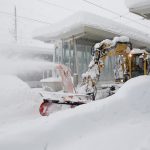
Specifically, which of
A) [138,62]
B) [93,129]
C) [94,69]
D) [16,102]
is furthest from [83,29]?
[93,129]

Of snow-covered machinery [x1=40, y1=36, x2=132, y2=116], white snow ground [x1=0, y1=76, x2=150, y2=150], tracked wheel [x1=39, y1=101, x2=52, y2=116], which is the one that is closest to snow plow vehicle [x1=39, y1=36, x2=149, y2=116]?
snow-covered machinery [x1=40, y1=36, x2=132, y2=116]

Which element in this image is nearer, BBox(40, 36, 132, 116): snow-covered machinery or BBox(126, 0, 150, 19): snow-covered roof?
BBox(126, 0, 150, 19): snow-covered roof

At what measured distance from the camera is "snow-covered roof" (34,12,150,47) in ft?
50.1

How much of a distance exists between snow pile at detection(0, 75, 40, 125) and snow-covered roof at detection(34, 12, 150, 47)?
5773 mm

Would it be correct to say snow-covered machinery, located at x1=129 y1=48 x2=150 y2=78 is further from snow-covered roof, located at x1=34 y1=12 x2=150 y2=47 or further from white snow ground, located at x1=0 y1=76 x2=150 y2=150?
white snow ground, located at x1=0 y1=76 x2=150 y2=150

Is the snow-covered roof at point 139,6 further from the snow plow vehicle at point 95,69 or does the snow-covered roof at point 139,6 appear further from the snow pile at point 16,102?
the snow pile at point 16,102

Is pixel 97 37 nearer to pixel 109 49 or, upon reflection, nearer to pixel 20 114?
pixel 109 49

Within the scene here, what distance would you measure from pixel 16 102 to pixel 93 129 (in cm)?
514

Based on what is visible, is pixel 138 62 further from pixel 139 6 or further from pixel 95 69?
pixel 139 6

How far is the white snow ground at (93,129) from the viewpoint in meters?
3.97

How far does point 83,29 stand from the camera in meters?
15.2

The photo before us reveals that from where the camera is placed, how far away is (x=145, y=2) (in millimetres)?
9742

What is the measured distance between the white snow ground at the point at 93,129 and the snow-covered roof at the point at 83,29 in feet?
31.2

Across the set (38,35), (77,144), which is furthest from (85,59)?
(77,144)
